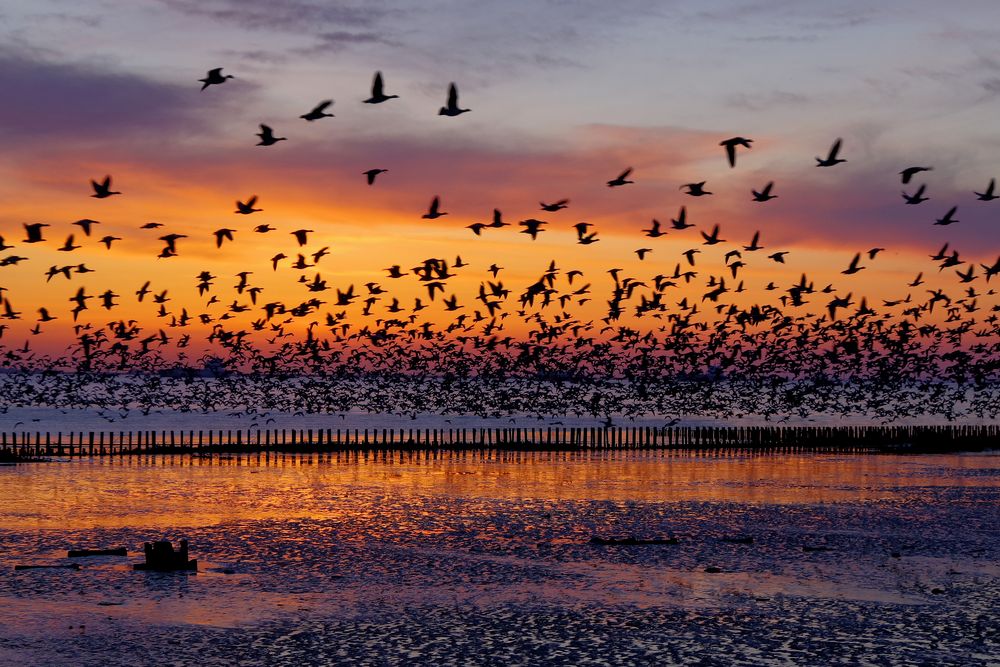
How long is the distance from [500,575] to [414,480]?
29.5 metres

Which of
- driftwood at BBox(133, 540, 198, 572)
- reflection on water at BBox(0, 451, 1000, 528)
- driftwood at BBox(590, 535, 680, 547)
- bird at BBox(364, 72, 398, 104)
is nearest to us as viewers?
bird at BBox(364, 72, 398, 104)

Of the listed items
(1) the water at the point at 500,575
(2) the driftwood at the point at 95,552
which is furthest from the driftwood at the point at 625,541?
(2) the driftwood at the point at 95,552

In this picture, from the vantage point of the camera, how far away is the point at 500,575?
3139 cm

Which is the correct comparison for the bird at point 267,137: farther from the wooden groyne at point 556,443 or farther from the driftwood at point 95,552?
the wooden groyne at point 556,443

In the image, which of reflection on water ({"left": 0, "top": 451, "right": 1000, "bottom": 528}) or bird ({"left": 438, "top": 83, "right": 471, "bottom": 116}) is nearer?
bird ({"left": 438, "top": 83, "right": 471, "bottom": 116})

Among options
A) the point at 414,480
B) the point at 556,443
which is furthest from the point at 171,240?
the point at 556,443

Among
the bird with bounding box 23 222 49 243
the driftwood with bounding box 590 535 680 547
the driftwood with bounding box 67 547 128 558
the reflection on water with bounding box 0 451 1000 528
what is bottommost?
the reflection on water with bounding box 0 451 1000 528

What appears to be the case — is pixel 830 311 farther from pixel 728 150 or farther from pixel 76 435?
pixel 76 435

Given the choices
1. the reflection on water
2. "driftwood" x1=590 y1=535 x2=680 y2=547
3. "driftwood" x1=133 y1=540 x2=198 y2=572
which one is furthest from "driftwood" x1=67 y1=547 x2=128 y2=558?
"driftwood" x1=590 y1=535 x2=680 y2=547

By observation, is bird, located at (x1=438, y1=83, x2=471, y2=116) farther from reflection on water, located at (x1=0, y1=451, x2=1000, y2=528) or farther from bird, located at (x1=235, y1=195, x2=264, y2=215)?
reflection on water, located at (x1=0, y1=451, x2=1000, y2=528)

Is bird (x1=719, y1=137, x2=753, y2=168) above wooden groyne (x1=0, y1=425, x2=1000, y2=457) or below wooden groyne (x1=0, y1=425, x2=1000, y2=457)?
above

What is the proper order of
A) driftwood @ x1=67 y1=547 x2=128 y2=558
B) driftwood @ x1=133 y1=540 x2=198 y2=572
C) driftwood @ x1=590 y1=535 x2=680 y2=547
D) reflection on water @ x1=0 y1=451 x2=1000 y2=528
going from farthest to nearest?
reflection on water @ x1=0 y1=451 x2=1000 y2=528 < driftwood @ x1=590 y1=535 x2=680 y2=547 < driftwood @ x1=67 y1=547 x2=128 y2=558 < driftwood @ x1=133 y1=540 x2=198 y2=572

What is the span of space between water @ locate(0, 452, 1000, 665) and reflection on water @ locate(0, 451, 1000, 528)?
0.38 m

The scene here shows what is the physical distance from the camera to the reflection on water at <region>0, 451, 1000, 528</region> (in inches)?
1823
